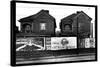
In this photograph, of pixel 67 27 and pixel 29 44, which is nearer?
pixel 29 44

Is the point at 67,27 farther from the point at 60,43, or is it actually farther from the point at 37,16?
the point at 37,16

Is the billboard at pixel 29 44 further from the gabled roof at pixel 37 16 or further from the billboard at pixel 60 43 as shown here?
the gabled roof at pixel 37 16

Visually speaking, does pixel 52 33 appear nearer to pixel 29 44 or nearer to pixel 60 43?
pixel 60 43

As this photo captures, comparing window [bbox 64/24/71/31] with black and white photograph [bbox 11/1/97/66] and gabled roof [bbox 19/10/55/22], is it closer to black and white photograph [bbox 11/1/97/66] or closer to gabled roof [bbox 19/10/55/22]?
black and white photograph [bbox 11/1/97/66]

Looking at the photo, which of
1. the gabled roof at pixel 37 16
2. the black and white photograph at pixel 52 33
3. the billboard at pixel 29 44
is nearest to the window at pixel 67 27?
the black and white photograph at pixel 52 33

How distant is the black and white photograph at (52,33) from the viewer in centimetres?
157

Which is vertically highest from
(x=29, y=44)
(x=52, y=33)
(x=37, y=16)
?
(x=37, y=16)

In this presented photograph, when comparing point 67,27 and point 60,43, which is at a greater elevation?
point 67,27

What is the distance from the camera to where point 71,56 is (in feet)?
5.70

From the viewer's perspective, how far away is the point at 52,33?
1.68 m

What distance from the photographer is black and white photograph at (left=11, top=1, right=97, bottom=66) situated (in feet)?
5.16

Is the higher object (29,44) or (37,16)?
(37,16)

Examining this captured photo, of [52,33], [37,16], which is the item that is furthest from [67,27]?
[37,16]

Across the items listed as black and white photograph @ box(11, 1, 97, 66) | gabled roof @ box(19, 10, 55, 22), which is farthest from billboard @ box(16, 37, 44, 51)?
gabled roof @ box(19, 10, 55, 22)
